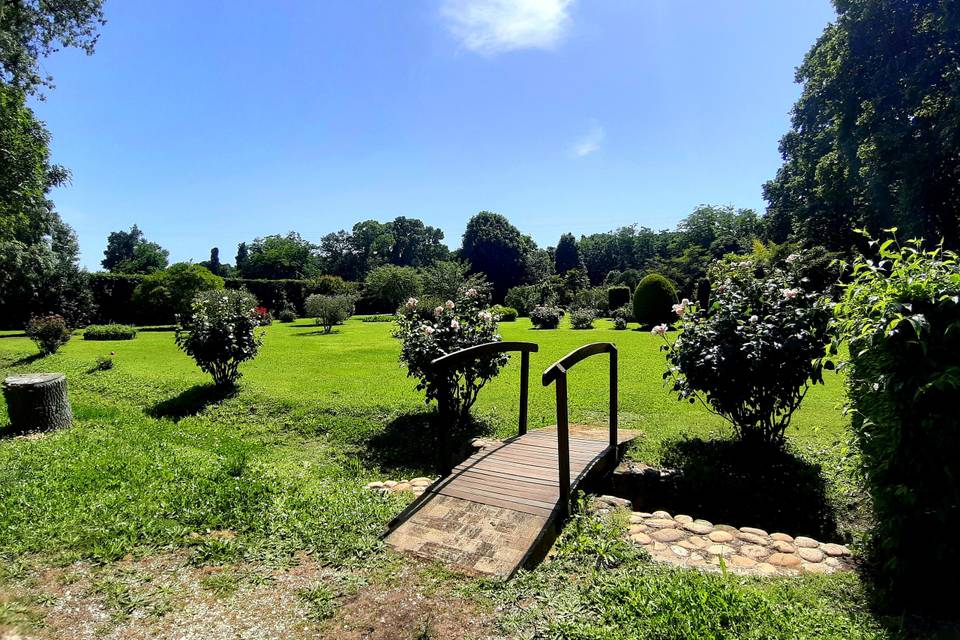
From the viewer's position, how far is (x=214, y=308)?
8.40 meters

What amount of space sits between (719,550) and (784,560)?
1.17 feet

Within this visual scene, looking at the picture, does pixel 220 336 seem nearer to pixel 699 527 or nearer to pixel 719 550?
pixel 699 527

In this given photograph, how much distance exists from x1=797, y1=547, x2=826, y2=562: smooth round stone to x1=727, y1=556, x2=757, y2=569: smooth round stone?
1.11 feet

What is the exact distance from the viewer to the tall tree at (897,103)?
13227 mm

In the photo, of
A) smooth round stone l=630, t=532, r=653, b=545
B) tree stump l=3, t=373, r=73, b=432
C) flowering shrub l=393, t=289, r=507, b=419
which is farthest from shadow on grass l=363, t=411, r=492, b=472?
tree stump l=3, t=373, r=73, b=432

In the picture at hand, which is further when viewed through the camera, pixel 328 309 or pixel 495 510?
pixel 328 309

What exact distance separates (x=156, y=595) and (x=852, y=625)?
3283 mm

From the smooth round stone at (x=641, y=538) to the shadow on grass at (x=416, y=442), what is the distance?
97.7 inches

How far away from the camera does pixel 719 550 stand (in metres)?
3.06

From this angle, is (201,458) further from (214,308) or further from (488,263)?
(488,263)

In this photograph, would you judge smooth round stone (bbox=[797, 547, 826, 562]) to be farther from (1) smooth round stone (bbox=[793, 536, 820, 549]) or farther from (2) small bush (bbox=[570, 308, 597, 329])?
(2) small bush (bbox=[570, 308, 597, 329])

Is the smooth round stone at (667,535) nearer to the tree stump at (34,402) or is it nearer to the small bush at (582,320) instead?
the tree stump at (34,402)

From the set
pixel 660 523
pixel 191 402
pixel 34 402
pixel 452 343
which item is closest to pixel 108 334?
pixel 191 402

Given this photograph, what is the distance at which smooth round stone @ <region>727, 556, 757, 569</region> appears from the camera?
287 cm
